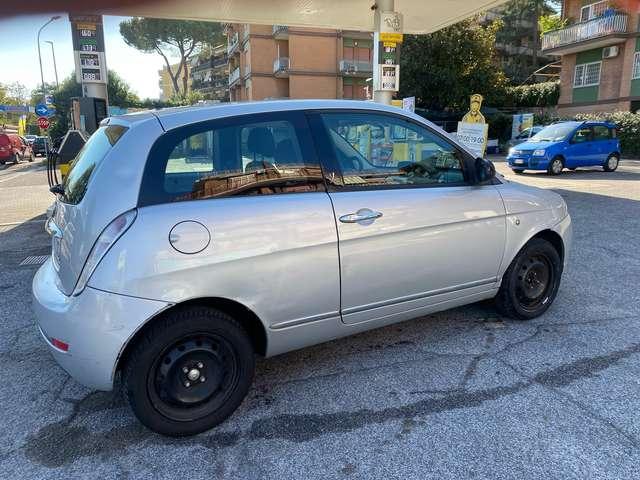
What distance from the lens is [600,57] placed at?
28.7 metres

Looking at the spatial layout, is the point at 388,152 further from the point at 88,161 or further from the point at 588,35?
the point at 588,35

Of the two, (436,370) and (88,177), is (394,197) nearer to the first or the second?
(436,370)

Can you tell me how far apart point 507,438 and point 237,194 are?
195cm

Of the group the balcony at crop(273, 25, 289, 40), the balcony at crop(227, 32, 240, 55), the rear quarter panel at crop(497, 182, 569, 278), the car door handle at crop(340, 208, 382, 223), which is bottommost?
the rear quarter panel at crop(497, 182, 569, 278)

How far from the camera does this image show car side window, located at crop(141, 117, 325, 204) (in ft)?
8.13

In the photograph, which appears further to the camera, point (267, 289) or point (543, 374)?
point (543, 374)

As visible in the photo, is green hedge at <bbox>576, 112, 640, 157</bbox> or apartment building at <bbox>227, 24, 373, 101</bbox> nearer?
green hedge at <bbox>576, 112, 640, 157</bbox>

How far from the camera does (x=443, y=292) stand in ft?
10.9

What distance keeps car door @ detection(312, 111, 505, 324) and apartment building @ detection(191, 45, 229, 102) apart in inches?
2768

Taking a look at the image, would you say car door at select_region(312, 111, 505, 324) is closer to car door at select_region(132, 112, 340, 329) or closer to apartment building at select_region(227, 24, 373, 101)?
car door at select_region(132, 112, 340, 329)

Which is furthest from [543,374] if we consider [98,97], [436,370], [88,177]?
[98,97]

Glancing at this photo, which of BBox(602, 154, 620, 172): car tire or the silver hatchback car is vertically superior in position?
the silver hatchback car

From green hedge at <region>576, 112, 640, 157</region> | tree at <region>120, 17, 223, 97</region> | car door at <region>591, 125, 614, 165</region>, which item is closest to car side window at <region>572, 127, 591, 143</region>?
car door at <region>591, 125, 614, 165</region>

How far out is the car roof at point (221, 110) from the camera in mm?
2613
